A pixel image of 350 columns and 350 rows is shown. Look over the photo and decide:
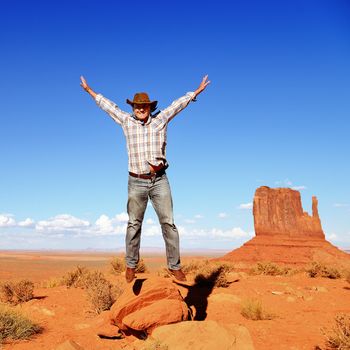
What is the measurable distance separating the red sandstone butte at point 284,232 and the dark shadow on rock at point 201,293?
141ft

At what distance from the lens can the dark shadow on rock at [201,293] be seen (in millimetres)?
7607

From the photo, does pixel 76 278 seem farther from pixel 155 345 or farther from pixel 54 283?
pixel 155 345

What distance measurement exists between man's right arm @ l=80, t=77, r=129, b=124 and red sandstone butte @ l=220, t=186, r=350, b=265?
49.1 metres

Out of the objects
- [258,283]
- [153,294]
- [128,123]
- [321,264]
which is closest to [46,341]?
[153,294]

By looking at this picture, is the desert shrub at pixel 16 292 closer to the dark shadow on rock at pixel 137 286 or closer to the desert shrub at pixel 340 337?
the dark shadow on rock at pixel 137 286

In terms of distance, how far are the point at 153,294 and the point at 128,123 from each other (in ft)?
9.13

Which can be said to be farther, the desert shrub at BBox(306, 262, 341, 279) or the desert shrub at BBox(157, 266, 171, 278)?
the desert shrub at BBox(306, 262, 341, 279)

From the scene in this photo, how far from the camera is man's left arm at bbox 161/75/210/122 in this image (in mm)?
5570

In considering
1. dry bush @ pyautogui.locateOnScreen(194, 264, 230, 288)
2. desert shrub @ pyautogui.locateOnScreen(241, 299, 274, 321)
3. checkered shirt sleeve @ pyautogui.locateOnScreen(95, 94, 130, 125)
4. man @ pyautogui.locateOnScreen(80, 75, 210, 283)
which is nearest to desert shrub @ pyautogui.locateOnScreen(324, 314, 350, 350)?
desert shrub @ pyautogui.locateOnScreen(241, 299, 274, 321)

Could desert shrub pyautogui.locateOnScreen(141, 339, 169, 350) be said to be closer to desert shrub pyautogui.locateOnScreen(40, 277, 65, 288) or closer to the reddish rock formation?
the reddish rock formation

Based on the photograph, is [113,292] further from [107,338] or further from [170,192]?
[170,192]

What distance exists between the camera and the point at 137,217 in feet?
17.6

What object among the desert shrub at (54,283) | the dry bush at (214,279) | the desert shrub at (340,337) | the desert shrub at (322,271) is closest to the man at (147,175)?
the desert shrub at (340,337)

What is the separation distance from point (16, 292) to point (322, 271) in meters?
11.5
